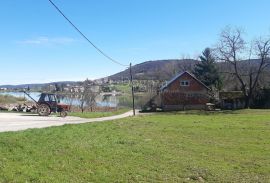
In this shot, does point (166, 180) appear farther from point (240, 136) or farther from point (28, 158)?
point (240, 136)

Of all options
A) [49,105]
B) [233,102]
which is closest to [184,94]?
[233,102]

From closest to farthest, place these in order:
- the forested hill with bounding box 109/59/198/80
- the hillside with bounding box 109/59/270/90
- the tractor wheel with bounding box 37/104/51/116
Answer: the tractor wheel with bounding box 37/104/51/116 < the hillside with bounding box 109/59/270/90 < the forested hill with bounding box 109/59/198/80

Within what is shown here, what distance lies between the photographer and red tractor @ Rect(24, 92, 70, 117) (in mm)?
35250

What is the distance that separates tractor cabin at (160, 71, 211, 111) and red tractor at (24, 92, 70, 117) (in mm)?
33504

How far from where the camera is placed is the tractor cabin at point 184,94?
2744 inches

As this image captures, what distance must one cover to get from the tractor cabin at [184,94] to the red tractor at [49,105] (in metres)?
33.5

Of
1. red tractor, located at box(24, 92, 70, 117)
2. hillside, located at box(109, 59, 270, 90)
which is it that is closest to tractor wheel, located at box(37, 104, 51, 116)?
red tractor, located at box(24, 92, 70, 117)

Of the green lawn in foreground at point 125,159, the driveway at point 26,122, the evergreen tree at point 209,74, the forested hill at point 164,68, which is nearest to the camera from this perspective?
the green lawn in foreground at point 125,159

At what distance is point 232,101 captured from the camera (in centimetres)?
7088

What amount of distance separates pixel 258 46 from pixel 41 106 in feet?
137

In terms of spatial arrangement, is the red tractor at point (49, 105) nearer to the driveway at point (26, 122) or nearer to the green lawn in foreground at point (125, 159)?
the driveway at point (26, 122)

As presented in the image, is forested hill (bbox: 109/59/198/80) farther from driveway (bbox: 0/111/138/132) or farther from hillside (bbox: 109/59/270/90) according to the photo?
driveway (bbox: 0/111/138/132)

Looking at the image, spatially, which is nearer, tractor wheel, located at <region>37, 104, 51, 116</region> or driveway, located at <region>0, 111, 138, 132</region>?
driveway, located at <region>0, 111, 138, 132</region>

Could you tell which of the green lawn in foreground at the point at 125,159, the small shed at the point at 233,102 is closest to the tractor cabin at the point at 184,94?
the small shed at the point at 233,102
